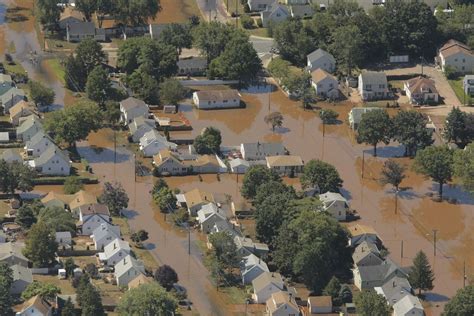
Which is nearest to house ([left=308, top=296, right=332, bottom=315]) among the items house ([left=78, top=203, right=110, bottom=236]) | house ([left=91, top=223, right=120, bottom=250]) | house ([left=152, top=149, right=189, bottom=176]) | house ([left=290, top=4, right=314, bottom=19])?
house ([left=91, top=223, right=120, bottom=250])

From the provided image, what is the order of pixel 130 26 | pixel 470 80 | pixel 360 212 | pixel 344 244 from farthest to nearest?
pixel 130 26
pixel 470 80
pixel 360 212
pixel 344 244

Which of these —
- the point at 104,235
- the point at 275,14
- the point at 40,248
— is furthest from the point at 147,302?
the point at 275,14

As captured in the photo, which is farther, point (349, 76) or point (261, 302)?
point (349, 76)

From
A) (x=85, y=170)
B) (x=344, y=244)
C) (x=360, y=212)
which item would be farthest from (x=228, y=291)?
(x=85, y=170)

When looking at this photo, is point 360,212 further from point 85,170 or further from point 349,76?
point 349,76

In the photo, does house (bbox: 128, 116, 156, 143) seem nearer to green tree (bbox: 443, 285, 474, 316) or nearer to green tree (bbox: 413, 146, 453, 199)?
green tree (bbox: 413, 146, 453, 199)

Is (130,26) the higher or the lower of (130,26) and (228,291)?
the higher

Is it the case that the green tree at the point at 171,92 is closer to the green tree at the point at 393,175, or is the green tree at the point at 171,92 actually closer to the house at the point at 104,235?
the green tree at the point at 393,175

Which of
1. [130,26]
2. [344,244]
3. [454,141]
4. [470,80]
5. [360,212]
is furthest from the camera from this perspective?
[130,26]
